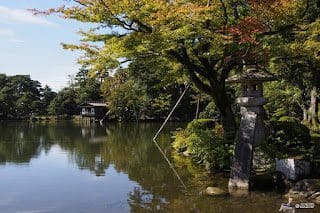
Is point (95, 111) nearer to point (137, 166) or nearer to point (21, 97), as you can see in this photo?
point (21, 97)

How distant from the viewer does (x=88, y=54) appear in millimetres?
13719

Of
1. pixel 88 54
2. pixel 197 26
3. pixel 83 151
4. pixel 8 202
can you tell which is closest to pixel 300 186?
pixel 197 26

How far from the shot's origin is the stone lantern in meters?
10.4

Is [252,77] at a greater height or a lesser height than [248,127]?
greater

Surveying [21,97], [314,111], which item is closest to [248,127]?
[314,111]

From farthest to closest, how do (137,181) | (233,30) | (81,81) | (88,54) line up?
(81,81) < (88,54) < (137,181) < (233,30)

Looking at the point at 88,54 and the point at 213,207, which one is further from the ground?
the point at 88,54

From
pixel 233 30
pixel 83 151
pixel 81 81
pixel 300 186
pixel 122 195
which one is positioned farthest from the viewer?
pixel 81 81

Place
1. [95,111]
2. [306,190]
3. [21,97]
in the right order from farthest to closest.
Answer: [21,97] < [95,111] < [306,190]

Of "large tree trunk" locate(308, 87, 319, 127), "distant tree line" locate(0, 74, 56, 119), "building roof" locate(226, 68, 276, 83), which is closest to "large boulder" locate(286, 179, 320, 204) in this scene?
"building roof" locate(226, 68, 276, 83)

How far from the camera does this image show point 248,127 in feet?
36.7

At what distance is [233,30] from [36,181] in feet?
23.8

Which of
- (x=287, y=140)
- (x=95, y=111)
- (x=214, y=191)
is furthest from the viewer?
(x=95, y=111)

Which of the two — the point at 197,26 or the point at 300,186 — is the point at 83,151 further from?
the point at 300,186
